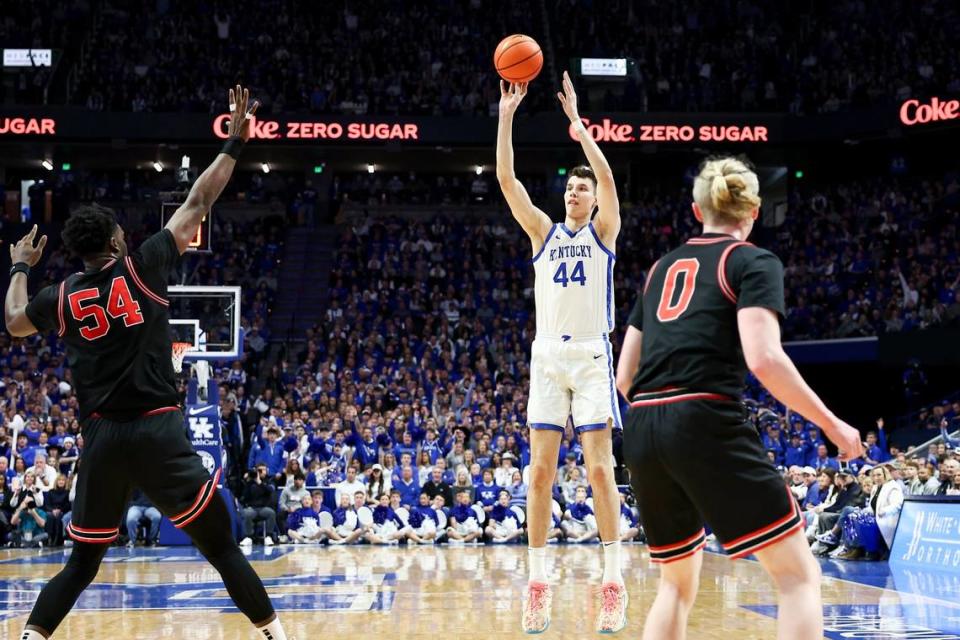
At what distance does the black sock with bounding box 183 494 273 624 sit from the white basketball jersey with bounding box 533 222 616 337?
2.35m

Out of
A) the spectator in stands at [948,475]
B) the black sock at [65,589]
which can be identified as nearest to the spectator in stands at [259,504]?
the spectator in stands at [948,475]

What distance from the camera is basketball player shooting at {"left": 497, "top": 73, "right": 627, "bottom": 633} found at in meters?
6.44

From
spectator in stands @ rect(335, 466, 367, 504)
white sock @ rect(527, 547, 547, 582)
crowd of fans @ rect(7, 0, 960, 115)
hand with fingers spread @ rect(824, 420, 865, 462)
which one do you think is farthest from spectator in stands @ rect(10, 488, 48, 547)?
hand with fingers spread @ rect(824, 420, 865, 462)

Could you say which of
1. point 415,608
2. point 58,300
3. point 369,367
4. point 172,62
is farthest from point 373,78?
point 58,300

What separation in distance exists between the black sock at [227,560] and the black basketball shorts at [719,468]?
2140 millimetres

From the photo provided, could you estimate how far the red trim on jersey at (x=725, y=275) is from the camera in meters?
4.06

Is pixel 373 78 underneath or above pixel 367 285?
above

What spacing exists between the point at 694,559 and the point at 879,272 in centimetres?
2566

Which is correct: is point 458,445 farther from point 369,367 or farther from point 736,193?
point 736,193

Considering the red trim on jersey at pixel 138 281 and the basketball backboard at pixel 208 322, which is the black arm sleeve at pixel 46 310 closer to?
the red trim on jersey at pixel 138 281

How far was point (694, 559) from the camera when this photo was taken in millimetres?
4277

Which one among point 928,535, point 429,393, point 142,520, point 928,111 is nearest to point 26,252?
point 928,535

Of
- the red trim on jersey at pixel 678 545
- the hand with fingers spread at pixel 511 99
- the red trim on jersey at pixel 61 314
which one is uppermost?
the hand with fingers spread at pixel 511 99

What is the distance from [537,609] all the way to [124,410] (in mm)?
2627
